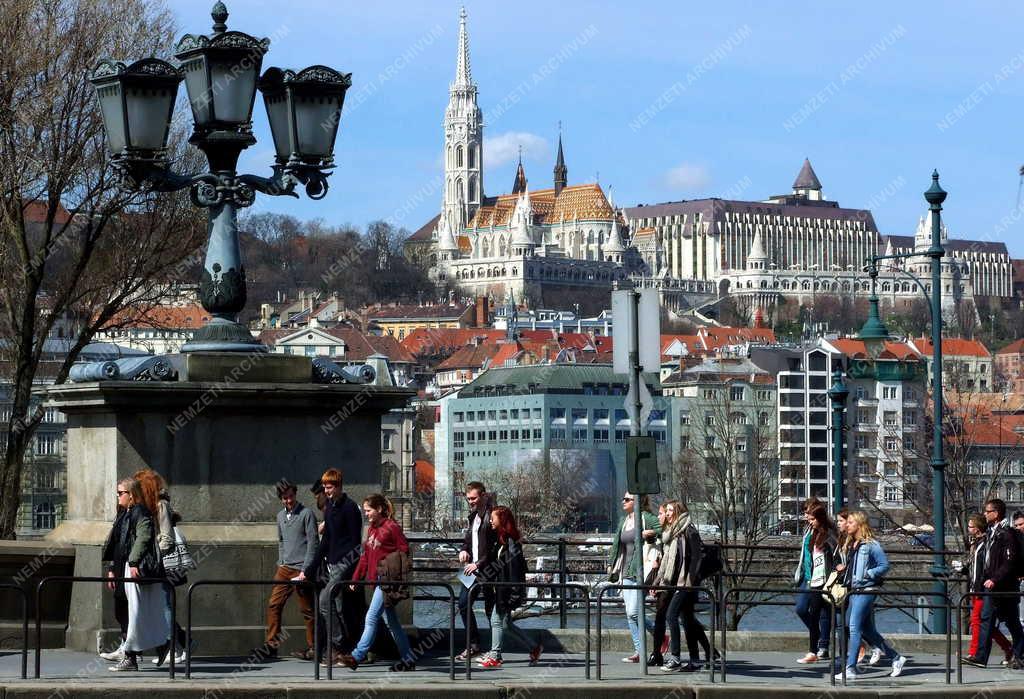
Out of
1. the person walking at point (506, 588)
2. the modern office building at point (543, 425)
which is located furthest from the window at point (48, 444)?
the person walking at point (506, 588)

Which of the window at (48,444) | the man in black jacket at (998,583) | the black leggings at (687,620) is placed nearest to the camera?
the black leggings at (687,620)

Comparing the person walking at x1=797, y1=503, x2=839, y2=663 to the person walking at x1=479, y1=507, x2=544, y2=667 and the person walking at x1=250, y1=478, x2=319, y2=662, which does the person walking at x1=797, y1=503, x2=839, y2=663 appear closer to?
the person walking at x1=479, y1=507, x2=544, y2=667

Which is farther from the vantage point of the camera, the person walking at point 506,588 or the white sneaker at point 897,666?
the white sneaker at point 897,666

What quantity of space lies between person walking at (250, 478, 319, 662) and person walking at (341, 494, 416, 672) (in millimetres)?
391

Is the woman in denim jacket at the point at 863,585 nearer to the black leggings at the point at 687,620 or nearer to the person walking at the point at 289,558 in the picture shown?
the black leggings at the point at 687,620

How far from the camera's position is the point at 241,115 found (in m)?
16.3

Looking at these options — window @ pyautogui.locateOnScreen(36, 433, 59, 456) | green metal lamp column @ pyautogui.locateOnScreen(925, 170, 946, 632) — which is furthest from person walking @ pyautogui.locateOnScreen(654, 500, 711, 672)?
window @ pyautogui.locateOnScreen(36, 433, 59, 456)

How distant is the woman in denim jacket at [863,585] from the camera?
16.8 m

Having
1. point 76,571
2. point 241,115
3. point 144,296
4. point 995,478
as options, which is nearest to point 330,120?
point 241,115

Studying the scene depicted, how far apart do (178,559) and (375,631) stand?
1.52 metres

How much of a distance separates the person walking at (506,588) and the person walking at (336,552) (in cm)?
117

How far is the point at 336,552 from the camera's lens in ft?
52.5

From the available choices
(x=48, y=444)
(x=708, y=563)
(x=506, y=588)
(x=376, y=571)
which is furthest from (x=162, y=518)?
(x=48, y=444)

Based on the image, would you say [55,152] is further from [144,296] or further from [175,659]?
[175,659]
